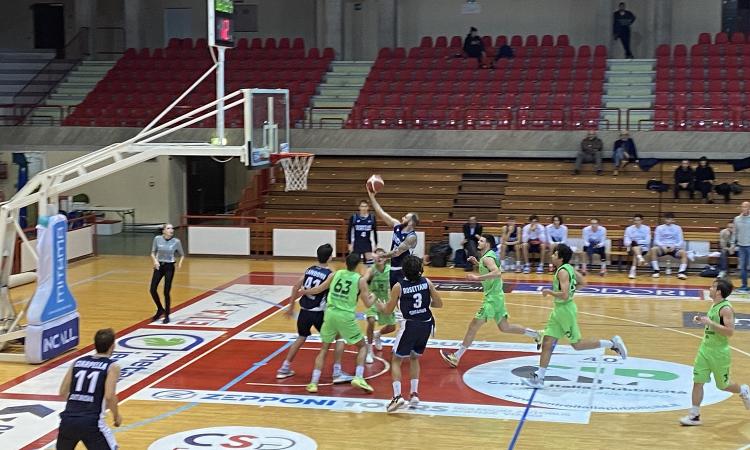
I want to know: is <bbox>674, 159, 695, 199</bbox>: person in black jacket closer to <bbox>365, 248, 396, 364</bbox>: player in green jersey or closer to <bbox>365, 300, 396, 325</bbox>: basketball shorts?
<bbox>365, 248, 396, 364</bbox>: player in green jersey

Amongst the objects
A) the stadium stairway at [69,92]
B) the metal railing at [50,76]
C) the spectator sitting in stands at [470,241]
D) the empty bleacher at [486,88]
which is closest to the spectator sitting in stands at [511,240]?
the spectator sitting in stands at [470,241]

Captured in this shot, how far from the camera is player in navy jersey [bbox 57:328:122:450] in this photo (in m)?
7.55

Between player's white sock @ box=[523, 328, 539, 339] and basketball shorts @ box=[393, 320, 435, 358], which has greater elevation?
basketball shorts @ box=[393, 320, 435, 358]

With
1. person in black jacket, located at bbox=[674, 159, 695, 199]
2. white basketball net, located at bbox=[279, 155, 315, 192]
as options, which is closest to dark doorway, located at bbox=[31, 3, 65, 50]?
white basketball net, located at bbox=[279, 155, 315, 192]

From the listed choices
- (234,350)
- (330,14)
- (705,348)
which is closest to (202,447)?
(234,350)

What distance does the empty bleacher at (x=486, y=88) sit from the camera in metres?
26.8

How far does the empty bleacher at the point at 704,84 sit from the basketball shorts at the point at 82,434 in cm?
2077

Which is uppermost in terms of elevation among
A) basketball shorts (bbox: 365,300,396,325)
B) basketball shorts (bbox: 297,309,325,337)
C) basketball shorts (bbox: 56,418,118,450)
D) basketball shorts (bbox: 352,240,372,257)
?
basketball shorts (bbox: 352,240,372,257)

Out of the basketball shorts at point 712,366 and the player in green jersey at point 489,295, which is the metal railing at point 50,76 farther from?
the basketball shorts at point 712,366

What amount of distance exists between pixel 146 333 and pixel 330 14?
1847 cm

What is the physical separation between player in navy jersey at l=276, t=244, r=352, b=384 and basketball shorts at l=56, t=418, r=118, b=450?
4126mm

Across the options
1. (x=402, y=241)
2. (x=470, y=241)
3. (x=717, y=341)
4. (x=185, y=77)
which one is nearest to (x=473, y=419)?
(x=717, y=341)

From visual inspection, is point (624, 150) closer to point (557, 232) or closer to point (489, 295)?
point (557, 232)

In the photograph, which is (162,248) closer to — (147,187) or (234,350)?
(234,350)
